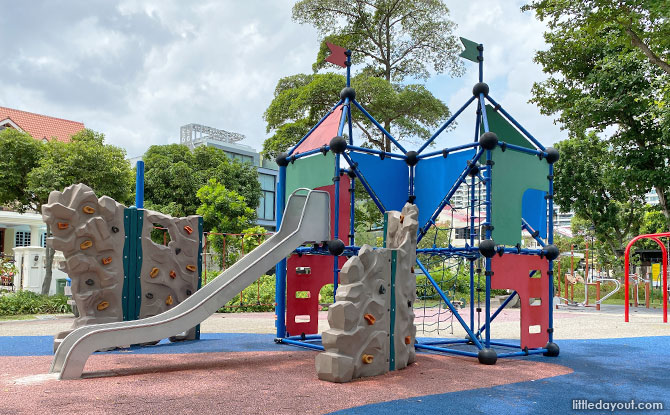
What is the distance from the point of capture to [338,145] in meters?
7.97

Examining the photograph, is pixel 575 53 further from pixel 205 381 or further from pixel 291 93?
pixel 205 381

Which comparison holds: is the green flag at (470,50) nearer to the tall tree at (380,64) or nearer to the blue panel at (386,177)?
the blue panel at (386,177)

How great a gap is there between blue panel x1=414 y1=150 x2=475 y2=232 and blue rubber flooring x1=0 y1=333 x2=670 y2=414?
2.66m

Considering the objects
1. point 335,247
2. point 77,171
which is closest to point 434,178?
point 335,247

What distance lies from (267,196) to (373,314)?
114ft

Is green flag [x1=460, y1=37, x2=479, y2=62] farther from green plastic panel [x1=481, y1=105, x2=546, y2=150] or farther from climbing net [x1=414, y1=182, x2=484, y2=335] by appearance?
climbing net [x1=414, y1=182, x2=484, y2=335]

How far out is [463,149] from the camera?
839 centimetres

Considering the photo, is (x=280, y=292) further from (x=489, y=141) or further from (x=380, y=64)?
(x=380, y=64)

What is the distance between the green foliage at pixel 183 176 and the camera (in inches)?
1113

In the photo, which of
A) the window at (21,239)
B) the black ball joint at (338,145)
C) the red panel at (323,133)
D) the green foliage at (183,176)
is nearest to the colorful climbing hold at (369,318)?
the black ball joint at (338,145)

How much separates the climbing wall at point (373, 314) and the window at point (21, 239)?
31.8 m

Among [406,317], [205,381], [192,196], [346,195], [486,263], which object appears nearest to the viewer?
[205,381]

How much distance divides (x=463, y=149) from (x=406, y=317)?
2.86m

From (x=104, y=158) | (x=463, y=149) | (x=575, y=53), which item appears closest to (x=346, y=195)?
(x=463, y=149)
